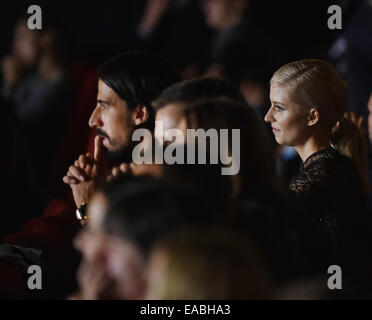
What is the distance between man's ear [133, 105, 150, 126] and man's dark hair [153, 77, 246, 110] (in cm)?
31

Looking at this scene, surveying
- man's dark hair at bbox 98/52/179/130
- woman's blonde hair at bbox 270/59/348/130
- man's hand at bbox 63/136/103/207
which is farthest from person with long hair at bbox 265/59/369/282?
man's hand at bbox 63/136/103/207

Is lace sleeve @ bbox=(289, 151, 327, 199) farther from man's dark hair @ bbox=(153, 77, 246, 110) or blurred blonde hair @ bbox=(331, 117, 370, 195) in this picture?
man's dark hair @ bbox=(153, 77, 246, 110)

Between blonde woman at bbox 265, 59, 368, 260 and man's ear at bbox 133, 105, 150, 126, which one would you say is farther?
man's ear at bbox 133, 105, 150, 126

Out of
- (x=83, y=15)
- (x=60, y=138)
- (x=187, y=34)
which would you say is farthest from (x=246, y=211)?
(x=83, y=15)

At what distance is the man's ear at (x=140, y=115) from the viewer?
2189 mm

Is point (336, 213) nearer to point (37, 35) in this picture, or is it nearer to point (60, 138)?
point (60, 138)

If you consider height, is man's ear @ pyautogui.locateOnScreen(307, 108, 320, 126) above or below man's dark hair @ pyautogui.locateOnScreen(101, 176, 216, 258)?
above

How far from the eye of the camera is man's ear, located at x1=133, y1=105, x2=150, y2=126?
219 centimetres

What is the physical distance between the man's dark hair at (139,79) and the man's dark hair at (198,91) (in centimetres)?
33

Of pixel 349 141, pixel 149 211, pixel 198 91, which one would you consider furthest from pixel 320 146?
pixel 149 211

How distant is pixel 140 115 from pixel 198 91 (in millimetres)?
435

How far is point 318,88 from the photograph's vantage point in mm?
2148

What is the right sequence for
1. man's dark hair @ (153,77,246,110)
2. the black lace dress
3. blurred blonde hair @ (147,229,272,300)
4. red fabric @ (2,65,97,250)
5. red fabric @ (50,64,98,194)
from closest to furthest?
blurred blonde hair @ (147,229,272,300) < man's dark hair @ (153,77,246,110) < the black lace dress < red fabric @ (2,65,97,250) < red fabric @ (50,64,98,194)

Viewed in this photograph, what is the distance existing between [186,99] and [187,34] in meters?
2.82
